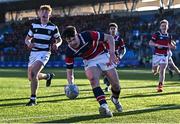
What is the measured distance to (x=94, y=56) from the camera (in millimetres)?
10094

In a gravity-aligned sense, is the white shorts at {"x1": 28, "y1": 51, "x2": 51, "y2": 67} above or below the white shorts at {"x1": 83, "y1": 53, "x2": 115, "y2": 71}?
below

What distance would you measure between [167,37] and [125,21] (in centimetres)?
3549

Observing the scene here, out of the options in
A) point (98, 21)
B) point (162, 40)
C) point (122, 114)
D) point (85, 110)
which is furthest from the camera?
point (98, 21)

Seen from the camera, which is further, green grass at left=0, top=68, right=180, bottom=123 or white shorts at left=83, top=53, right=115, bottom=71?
white shorts at left=83, top=53, right=115, bottom=71

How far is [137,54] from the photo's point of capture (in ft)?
142

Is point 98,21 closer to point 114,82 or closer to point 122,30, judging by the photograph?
point 122,30

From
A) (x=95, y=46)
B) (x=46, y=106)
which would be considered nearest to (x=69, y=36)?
(x=95, y=46)

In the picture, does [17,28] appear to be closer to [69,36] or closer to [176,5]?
[176,5]

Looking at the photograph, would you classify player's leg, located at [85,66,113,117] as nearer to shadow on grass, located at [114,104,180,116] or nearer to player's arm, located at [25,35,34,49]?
shadow on grass, located at [114,104,180,116]

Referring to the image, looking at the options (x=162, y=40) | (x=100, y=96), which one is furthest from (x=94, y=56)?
(x=162, y=40)

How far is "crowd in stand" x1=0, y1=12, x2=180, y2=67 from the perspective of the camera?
45312 millimetres

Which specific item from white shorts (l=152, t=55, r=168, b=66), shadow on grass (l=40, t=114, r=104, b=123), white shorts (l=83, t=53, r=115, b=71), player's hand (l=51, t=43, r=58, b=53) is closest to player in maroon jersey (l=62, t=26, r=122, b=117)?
white shorts (l=83, t=53, r=115, b=71)

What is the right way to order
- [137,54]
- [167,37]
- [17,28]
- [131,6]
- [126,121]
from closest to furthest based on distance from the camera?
[126,121] → [167,37] → [137,54] → [131,6] → [17,28]

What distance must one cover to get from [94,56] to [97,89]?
0.69 m
